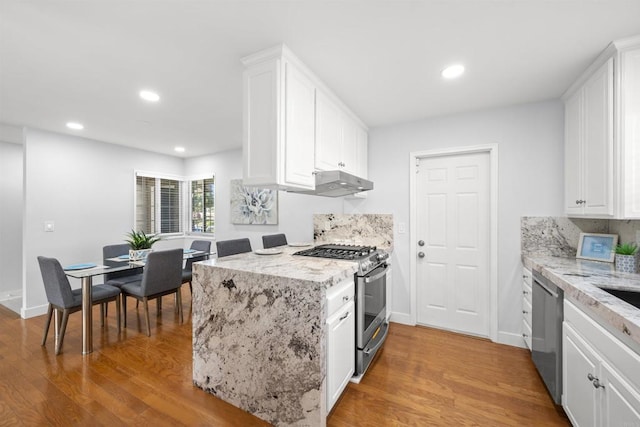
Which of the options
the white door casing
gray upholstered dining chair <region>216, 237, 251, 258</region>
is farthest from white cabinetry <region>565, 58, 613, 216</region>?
gray upholstered dining chair <region>216, 237, 251, 258</region>

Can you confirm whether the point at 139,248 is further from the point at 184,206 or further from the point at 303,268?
the point at 303,268

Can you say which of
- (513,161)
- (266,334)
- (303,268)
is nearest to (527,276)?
(513,161)

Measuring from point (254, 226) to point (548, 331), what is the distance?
12.9 ft

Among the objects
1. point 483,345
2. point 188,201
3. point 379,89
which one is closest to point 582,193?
point 483,345

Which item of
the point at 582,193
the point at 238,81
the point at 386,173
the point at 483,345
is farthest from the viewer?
the point at 386,173

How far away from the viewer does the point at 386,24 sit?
1612 millimetres

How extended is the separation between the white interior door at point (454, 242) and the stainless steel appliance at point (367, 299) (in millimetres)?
818

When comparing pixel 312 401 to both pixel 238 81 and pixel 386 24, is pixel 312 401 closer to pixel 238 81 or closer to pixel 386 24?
pixel 386 24

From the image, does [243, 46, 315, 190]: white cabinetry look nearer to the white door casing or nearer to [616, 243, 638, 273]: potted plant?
the white door casing

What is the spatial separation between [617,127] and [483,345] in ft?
7.12

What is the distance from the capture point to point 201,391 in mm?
1993

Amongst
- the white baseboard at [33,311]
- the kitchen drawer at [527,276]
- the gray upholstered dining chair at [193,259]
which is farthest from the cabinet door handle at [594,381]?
the white baseboard at [33,311]

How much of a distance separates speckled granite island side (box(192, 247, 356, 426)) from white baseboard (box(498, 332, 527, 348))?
2011 millimetres

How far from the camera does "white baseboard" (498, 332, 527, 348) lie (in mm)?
2718
